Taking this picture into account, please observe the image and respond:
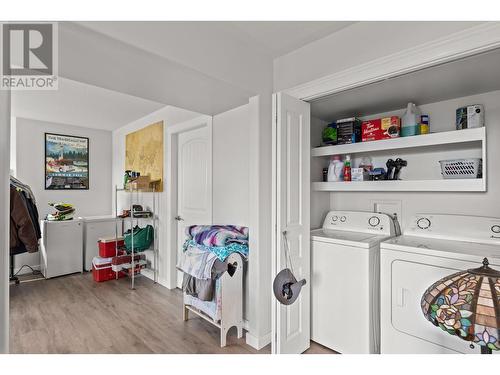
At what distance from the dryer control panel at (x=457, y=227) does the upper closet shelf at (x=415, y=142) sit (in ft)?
1.88

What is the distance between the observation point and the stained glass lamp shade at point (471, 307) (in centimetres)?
84

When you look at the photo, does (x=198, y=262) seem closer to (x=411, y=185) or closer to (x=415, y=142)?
(x=411, y=185)

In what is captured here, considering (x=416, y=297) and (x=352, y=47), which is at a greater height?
(x=352, y=47)

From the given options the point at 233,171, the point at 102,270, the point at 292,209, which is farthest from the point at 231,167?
the point at 102,270

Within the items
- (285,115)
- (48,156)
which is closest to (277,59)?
(285,115)

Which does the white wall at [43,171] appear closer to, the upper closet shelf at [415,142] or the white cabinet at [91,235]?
the white cabinet at [91,235]

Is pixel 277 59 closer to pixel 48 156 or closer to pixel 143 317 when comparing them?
pixel 143 317

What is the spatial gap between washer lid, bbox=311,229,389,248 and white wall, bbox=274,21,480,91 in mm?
1208

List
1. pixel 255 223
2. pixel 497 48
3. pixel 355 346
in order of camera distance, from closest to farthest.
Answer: pixel 497 48, pixel 355 346, pixel 255 223

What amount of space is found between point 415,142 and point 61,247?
4542mm

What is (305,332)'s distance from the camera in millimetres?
2057

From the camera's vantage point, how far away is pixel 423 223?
2119 mm

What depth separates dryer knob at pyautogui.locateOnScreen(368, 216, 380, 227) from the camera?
7.39 ft

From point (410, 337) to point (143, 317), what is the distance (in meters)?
2.30
